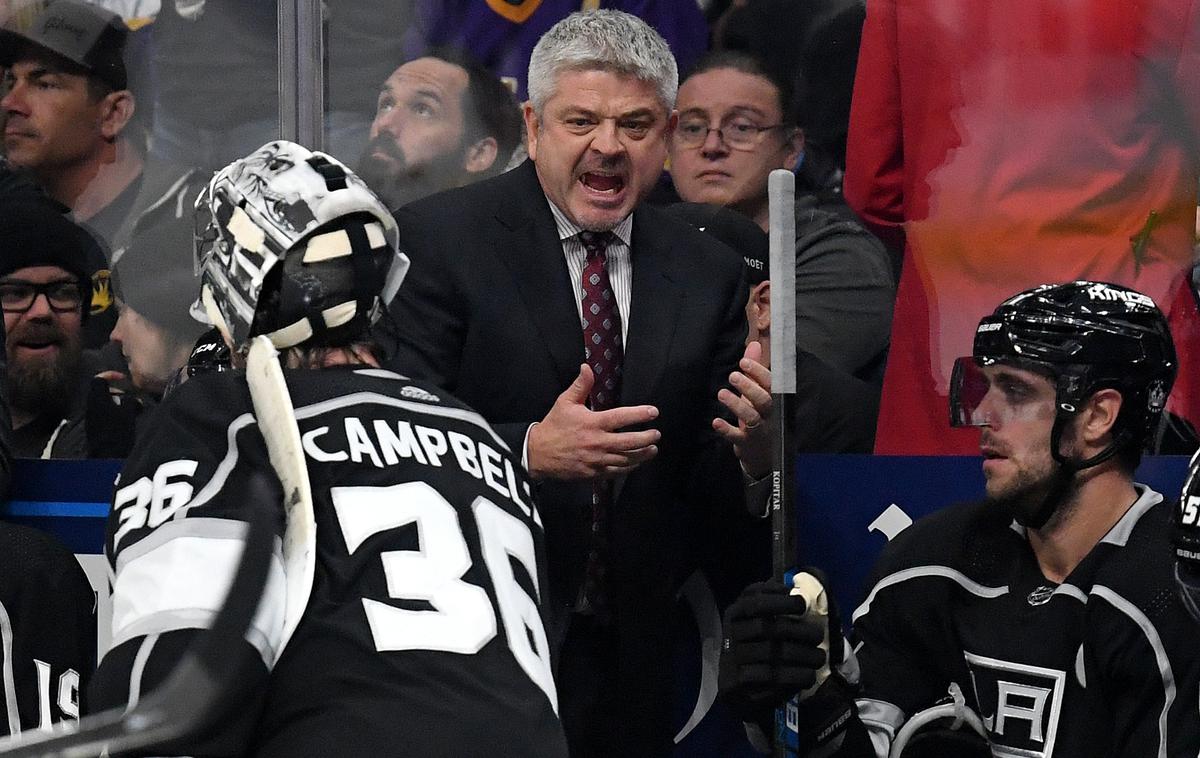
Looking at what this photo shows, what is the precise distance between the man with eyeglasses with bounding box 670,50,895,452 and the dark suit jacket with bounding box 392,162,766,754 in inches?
10.1

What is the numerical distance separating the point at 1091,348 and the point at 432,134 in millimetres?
1660

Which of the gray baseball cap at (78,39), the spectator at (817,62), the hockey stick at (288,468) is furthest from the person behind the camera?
the gray baseball cap at (78,39)

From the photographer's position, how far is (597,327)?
3309 millimetres

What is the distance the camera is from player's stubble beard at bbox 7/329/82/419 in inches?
160

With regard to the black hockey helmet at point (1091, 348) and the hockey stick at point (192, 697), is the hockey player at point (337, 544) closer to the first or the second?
the hockey stick at point (192, 697)

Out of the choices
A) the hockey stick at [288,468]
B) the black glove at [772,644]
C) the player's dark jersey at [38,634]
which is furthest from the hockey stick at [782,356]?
the player's dark jersey at [38,634]

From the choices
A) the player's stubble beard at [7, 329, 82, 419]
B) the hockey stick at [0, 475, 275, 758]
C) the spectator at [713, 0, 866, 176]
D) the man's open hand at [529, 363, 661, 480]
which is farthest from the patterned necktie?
the hockey stick at [0, 475, 275, 758]

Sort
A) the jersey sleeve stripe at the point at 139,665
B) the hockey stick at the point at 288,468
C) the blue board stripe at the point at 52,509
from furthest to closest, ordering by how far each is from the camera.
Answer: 1. the blue board stripe at the point at 52,509
2. the hockey stick at the point at 288,468
3. the jersey sleeve stripe at the point at 139,665

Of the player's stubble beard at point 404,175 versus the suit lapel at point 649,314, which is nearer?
the suit lapel at point 649,314

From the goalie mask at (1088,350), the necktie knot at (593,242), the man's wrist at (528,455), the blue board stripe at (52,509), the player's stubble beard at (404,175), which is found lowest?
the blue board stripe at (52,509)

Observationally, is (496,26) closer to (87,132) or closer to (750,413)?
(87,132)

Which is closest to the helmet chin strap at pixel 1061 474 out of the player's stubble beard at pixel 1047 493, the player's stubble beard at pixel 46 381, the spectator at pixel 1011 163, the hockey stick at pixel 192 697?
the player's stubble beard at pixel 1047 493

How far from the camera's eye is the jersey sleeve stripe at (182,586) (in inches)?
70.6

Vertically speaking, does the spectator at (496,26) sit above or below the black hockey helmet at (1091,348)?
above
